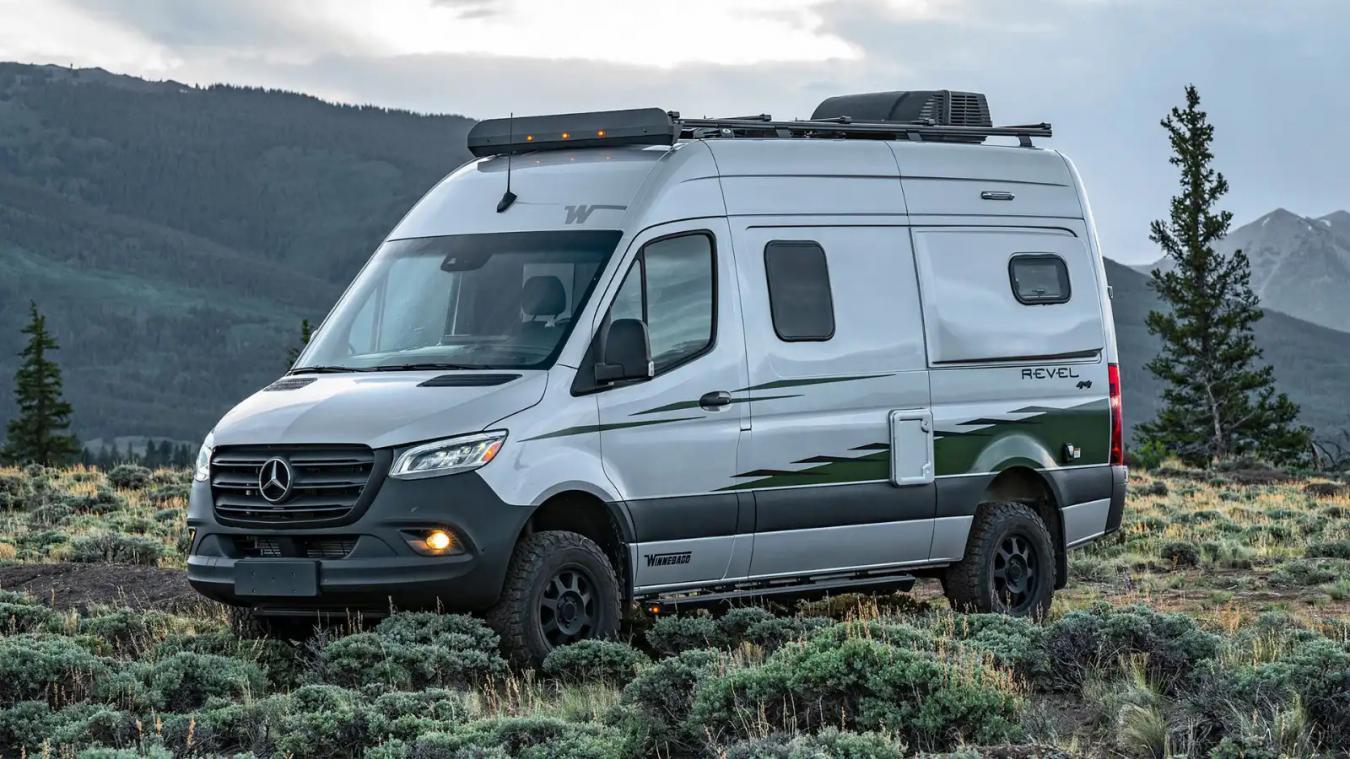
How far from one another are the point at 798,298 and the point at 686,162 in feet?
3.52

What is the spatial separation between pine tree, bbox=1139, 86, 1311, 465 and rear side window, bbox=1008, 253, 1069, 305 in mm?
48675

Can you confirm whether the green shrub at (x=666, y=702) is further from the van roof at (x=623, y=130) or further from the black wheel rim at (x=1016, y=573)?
the black wheel rim at (x=1016, y=573)

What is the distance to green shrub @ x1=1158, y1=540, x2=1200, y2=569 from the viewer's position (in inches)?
640

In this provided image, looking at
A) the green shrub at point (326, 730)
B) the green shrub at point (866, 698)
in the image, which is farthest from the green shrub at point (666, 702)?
the green shrub at point (326, 730)

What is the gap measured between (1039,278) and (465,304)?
14.1 feet

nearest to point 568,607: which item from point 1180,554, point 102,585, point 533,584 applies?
point 533,584

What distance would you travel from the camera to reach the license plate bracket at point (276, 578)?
29.8ft

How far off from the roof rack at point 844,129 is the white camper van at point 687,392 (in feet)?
0.10

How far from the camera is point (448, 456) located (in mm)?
8992

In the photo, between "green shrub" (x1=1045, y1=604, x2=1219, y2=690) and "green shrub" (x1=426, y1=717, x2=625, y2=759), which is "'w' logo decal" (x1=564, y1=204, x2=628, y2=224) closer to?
"green shrub" (x1=1045, y1=604, x2=1219, y2=690)

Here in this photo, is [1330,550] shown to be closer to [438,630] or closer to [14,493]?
[438,630]

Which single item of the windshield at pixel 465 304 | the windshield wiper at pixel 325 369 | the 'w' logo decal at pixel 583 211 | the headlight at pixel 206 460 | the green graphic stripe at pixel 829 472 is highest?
the 'w' logo decal at pixel 583 211

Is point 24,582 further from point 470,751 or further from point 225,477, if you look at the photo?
point 470,751

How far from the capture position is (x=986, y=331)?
11.7m
